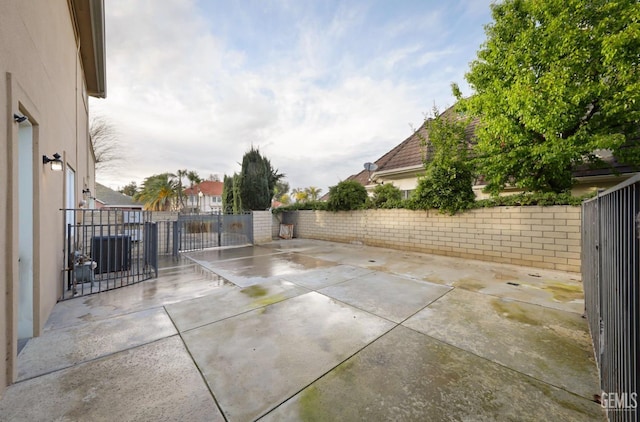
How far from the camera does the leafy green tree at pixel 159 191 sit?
78.3 ft

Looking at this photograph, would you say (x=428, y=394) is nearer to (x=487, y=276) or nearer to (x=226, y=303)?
(x=226, y=303)

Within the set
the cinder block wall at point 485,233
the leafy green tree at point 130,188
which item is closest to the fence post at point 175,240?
the cinder block wall at point 485,233

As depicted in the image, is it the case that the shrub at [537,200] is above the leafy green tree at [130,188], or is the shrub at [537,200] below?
below

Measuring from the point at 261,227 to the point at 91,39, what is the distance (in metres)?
8.14

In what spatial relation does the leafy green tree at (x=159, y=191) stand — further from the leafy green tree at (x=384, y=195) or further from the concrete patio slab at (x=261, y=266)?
A: the leafy green tree at (x=384, y=195)

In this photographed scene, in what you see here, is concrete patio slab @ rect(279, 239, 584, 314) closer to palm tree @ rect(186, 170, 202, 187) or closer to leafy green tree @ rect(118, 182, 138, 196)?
palm tree @ rect(186, 170, 202, 187)

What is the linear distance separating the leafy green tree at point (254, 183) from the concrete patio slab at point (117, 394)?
11.6 meters

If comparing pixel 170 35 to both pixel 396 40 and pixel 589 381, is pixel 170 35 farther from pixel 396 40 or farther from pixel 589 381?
pixel 589 381

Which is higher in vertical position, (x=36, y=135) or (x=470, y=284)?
(x=36, y=135)

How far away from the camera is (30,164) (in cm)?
272

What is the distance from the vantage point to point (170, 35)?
736 cm

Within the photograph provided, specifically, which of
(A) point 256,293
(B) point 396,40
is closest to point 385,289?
(A) point 256,293

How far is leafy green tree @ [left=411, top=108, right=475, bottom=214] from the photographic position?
290 inches

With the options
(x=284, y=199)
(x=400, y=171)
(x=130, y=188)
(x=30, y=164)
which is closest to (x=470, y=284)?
(x=400, y=171)
